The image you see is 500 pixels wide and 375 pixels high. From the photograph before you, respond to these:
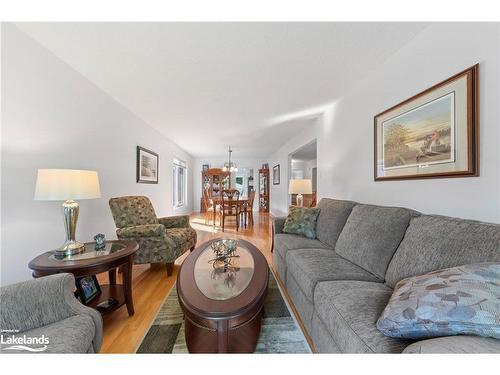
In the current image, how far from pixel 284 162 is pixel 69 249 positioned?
5.06 meters

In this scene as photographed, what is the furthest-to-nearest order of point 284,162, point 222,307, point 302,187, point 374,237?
point 284,162, point 302,187, point 374,237, point 222,307

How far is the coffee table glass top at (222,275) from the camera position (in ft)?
3.93

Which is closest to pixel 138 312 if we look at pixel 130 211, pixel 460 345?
pixel 130 211

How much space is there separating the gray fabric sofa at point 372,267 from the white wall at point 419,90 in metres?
0.27

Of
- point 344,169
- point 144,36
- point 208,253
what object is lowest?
point 208,253

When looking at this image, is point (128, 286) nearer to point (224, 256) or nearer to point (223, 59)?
point (224, 256)

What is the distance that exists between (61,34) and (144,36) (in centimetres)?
65

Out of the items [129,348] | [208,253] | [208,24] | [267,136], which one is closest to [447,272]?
[208,253]

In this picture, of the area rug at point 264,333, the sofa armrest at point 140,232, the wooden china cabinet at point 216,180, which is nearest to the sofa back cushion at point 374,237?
the area rug at point 264,333

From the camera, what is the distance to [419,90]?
1.57 meters

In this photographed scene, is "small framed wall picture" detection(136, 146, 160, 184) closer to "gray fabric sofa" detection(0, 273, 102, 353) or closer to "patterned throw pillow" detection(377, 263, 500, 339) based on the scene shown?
"gray fabric sofa" detection(0, 273, 102, 353)

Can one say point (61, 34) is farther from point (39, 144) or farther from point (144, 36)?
point (39, 144)

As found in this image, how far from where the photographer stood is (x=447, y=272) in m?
0.81

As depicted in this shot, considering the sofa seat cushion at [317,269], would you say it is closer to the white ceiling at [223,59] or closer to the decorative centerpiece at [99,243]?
the decorative centerpiece at [99,243]
